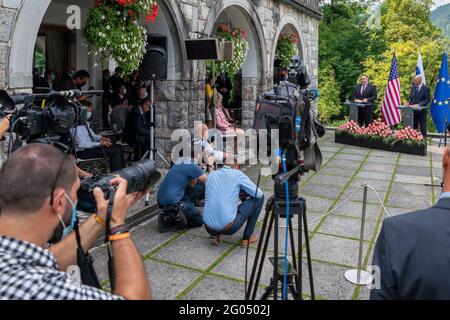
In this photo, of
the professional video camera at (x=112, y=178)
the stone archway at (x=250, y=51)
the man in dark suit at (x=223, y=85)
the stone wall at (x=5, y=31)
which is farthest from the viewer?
the man in dark suit at (x=223, y=85)

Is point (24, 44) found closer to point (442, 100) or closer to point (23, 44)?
point (23, 44)

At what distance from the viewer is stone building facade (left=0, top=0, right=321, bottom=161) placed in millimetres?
4215

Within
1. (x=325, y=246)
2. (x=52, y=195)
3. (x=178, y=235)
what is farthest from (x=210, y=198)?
(x=52, y=195)

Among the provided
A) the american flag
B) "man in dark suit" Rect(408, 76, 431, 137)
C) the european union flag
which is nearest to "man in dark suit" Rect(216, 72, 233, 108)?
the american flag

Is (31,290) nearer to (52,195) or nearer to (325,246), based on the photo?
(52,195)

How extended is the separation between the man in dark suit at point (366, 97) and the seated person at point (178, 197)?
24.3 ft

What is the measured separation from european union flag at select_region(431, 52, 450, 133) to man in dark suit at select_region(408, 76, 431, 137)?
72 centimetres

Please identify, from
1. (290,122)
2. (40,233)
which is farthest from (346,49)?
(40,233)

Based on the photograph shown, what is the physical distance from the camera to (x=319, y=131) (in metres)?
3.49

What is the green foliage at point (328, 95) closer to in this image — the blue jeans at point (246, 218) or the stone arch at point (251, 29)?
the stone arch at point (251, 29)

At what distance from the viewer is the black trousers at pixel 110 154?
616cm

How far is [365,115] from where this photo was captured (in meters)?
11.1

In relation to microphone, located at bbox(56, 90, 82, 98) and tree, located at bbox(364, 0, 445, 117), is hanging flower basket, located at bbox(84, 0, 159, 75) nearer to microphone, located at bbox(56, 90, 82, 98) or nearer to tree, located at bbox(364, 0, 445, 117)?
microphone, located at bbox(56, 90, 82, 98)

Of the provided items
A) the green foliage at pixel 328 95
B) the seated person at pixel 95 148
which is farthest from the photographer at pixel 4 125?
the green foliage at pixel 328 95
